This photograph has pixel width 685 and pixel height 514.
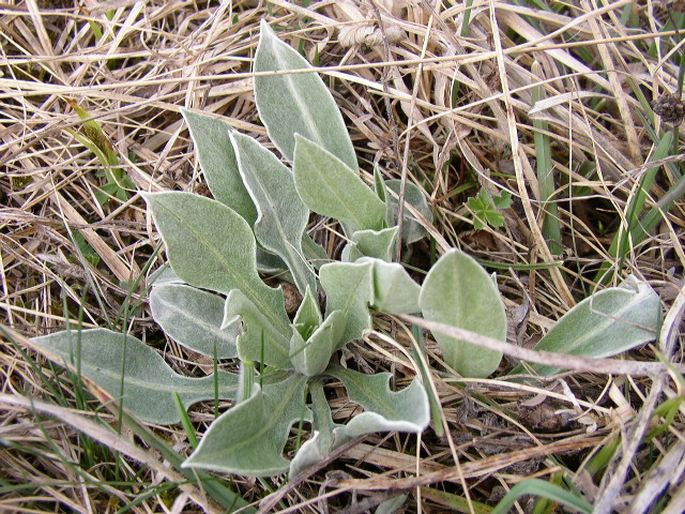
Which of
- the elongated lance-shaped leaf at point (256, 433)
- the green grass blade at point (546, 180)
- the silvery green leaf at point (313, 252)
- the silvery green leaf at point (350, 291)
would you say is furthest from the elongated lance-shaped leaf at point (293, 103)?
the elongated lance-shaped leaf at point (256, 433)

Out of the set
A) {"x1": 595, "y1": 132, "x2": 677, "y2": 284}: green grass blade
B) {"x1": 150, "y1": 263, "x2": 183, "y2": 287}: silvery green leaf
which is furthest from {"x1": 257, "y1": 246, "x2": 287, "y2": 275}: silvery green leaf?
{"x1": 595, "y1": 132, "x2": 677, "y2": 284}: green grass blade

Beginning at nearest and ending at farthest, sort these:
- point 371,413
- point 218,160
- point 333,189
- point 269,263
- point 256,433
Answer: point 371,413 → point 256,433 → point 333,189 → point 218,160 → point 269,263

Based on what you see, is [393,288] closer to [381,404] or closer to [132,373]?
[381,404]

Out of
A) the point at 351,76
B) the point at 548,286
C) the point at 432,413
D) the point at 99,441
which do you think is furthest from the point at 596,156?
the point at 99,441

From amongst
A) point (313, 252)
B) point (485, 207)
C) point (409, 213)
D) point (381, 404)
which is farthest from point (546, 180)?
point (381, 404)

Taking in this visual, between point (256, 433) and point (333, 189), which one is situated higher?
point (333, 189)

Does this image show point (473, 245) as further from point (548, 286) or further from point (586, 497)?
point (586, 497)
